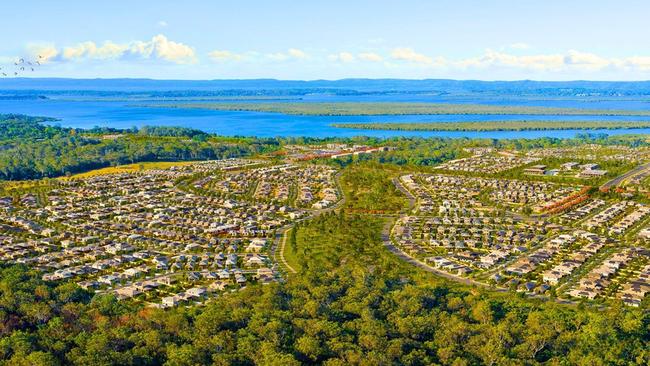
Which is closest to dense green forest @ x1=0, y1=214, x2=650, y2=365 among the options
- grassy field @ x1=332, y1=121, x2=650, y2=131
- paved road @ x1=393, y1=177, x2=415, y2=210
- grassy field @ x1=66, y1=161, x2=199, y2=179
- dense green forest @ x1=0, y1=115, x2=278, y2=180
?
paved road @ x1=393, y1=177, x2=415, y2=210

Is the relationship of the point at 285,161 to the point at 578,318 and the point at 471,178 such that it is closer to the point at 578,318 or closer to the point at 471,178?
the point at 471,178

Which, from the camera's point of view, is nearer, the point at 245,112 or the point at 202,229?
the point at 202,229

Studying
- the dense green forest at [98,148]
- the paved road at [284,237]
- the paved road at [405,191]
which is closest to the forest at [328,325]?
the paved road at [284,237]

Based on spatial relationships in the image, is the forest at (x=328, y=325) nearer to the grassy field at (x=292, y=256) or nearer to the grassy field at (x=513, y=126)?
the grassy field at (x=292, y=256)

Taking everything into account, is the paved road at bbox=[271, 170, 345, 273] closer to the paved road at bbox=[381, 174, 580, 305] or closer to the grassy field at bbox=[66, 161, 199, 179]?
the paved road at bbox=[381, 174, 580, 305]

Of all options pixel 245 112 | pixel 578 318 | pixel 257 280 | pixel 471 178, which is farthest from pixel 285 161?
pixel 245 112

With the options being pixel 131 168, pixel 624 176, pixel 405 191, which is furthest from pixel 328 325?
pixel 131 168
